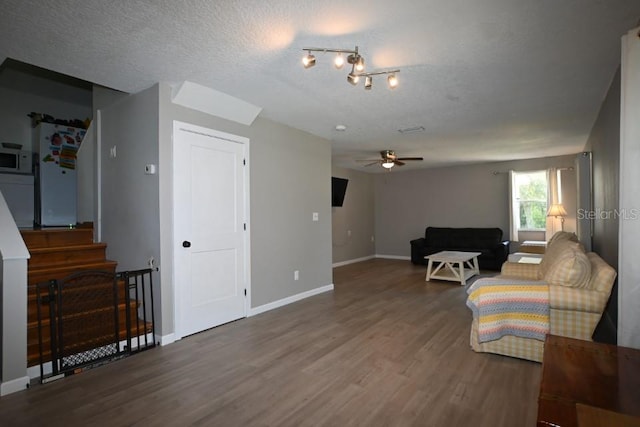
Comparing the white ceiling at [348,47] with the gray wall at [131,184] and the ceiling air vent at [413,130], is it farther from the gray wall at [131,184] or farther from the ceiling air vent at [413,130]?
the ceiling air vent at [413,130]

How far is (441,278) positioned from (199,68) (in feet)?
16.1

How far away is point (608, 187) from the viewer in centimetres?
321

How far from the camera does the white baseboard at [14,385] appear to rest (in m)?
2.17

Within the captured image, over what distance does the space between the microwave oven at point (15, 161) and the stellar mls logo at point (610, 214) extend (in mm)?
7142

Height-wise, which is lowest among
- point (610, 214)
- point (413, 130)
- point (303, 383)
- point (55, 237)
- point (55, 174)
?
point (303, 383)

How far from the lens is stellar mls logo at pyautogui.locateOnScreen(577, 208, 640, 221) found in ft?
6.44

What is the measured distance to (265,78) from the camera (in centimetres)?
291

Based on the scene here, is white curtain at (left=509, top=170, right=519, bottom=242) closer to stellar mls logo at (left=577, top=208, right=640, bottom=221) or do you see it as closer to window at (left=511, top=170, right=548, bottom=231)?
window at (left=511, top=170, right=548, bottom=231)

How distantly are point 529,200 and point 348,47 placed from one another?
21.3 ft

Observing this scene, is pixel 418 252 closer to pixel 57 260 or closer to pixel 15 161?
→ pixel 57 260

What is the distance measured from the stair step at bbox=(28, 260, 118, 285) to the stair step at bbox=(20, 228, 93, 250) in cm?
37

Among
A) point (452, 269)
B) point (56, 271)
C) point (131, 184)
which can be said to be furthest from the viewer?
point (452, 269)

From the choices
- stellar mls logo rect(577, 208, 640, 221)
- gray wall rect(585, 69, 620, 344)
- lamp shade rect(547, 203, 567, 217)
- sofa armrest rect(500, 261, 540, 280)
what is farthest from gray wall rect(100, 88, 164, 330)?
lamp shade rect(547, 203, 567, 217)

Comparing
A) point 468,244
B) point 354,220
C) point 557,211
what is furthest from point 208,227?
point 557,211
